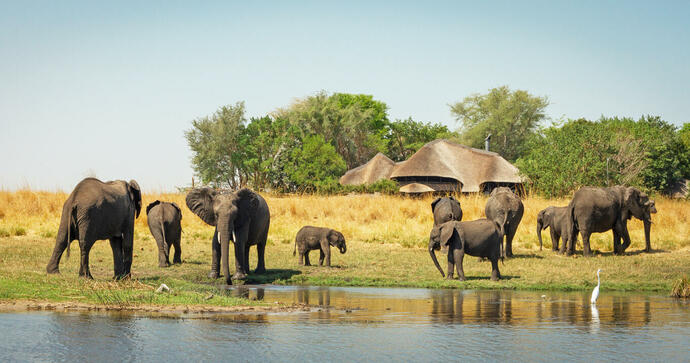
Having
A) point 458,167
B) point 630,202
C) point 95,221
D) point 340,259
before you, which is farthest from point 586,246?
point 458,167

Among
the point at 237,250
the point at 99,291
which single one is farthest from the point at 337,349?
the point at 237,250

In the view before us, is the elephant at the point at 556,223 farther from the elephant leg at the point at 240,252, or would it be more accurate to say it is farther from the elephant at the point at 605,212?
the elephant leg at the point at 240,252

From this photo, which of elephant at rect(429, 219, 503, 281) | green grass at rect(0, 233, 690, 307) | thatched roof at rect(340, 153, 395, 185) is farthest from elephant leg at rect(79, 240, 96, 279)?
thatched roof at rect(340, 153, 395, 185)

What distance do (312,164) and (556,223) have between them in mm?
46277

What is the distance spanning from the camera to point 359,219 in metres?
34.6

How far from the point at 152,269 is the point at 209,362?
12372 millimetres

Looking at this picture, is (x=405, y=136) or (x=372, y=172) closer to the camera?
(x=372, y=172)

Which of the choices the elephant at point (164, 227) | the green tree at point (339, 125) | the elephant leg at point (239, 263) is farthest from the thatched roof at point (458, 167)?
the elephant leg at point (239, 263)

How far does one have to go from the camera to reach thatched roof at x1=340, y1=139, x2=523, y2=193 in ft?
198

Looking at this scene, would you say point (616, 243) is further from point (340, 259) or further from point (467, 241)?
point (340, 259)

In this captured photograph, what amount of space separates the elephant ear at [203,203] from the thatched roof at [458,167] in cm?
4283

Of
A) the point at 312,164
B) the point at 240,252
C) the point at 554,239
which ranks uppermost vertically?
the point at 312,164

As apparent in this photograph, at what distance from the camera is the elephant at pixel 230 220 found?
56.5 feet

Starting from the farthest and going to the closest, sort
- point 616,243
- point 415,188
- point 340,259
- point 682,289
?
1. point 415,188
2. point 616,243
3. point 340,259
4. point 682,289
